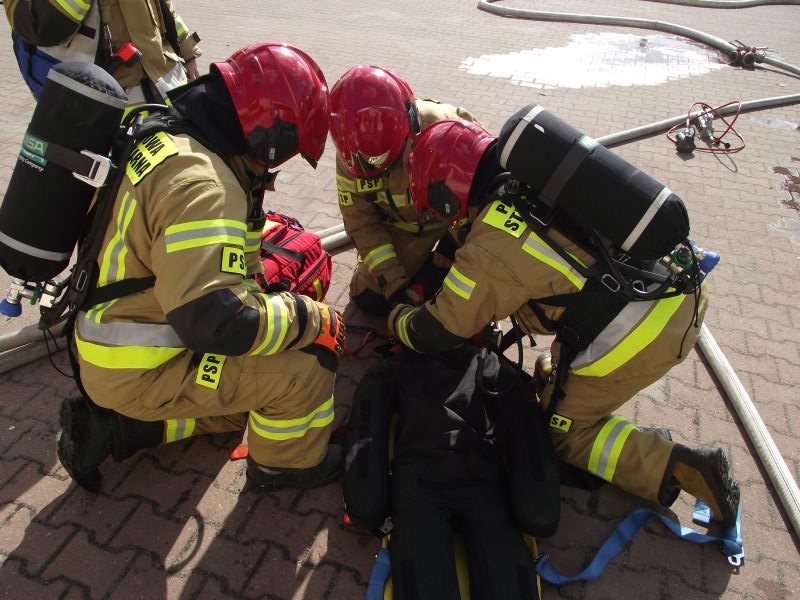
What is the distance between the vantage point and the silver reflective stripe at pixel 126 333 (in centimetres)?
228

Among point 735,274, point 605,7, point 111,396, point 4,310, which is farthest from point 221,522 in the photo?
point 605,7

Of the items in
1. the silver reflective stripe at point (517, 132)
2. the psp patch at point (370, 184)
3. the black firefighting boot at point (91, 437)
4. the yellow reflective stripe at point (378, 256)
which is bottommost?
the black firefighting boot at point (91, 437)

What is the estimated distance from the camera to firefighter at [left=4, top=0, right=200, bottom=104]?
3.20 metres

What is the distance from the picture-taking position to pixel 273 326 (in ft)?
7.61

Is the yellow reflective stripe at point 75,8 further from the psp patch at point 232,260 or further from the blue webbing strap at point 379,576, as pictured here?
the blue webbing strap at point 379,576

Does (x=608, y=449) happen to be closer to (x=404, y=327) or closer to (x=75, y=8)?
(x=404, y=327)

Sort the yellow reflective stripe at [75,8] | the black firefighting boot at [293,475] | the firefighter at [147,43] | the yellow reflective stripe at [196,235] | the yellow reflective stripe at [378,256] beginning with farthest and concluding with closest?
the yellow reflective stripe at [378,256]
the firefighter at [147,43]
the yellow reflective stripe at [75,8]
the black firefighting boot at [293,475]
the yellow reflective stripe at [196,235]

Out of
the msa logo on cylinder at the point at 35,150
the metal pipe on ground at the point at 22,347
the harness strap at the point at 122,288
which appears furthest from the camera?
the metal pipe on ground at the point at 22,347

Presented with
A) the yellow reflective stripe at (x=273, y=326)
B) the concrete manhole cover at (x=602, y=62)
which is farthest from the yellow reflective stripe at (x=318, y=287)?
the concrete manhole cover at (x=602, y=62)

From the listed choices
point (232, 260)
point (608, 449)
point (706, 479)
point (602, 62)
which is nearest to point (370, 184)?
point (232, 260)

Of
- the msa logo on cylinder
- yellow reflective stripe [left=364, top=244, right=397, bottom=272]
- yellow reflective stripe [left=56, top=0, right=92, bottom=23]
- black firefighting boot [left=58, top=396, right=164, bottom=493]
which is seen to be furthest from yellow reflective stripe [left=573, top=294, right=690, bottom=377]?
yellow reflective stripe [left=56, top=0, right=92, bottom=23]

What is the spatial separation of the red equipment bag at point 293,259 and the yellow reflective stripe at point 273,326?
0.84m

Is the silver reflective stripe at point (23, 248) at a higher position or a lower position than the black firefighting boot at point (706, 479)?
higher

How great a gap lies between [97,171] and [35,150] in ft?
0.86
